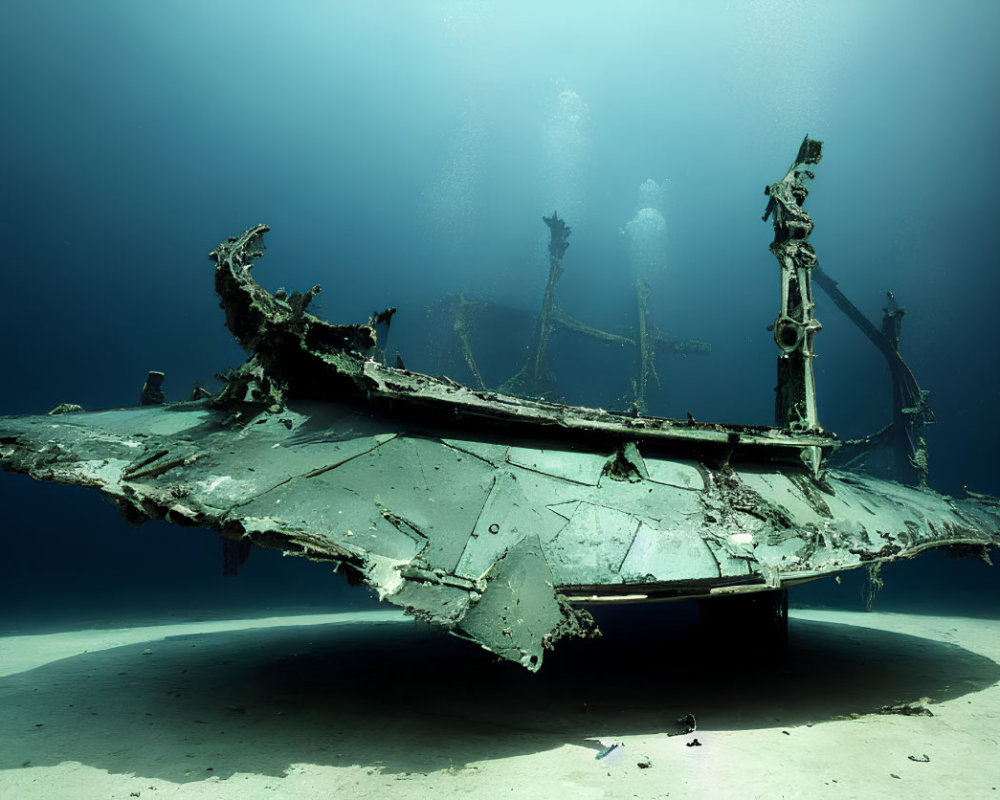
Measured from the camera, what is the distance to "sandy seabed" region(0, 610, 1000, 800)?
274cm

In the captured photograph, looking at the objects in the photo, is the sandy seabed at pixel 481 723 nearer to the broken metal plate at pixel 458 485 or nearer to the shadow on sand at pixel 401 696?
the shadow on sand at pixel 401 696

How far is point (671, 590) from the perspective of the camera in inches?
138

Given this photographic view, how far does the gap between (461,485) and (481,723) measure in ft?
5.41

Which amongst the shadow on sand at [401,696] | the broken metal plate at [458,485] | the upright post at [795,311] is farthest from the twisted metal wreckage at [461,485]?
the shadow on sand at [401,696]

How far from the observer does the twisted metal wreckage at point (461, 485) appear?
3.19 m

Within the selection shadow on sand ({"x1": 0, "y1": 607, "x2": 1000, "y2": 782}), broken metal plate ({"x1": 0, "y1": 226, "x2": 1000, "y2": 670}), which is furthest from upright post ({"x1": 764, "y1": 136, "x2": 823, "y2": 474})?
shadow on sand ({"x1": 0, "y1": 607, "x2": 1000, "y2": 782})

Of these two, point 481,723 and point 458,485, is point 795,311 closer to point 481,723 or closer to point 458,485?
point 458,485

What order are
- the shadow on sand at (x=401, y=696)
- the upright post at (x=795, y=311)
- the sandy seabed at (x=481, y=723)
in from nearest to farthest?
the sandy seabed at (x=481, y=723), the shadow on sand at (x=401, y=696), the upright post at (x=795, y=311)

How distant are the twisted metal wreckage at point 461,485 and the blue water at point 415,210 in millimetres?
15264

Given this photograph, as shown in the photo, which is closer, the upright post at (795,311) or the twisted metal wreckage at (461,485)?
the twisted metal wreckage at (461,485)

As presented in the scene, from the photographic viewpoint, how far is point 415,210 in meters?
106

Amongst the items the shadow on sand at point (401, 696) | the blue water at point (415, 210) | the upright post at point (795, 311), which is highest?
the blue water at point (415, 210)

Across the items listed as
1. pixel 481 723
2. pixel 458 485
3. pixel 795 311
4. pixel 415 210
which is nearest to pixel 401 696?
pixel 481 723

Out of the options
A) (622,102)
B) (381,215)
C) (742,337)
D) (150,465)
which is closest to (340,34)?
(381,215)
